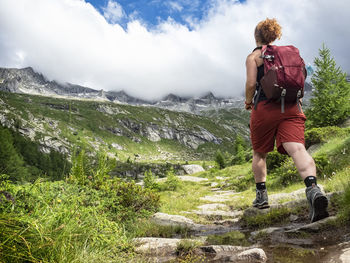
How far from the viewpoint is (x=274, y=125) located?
428 cm

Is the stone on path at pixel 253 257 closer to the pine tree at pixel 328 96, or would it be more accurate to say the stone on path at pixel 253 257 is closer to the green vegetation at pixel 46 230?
the green vegetation at pixel 46 230

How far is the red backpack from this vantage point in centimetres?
380

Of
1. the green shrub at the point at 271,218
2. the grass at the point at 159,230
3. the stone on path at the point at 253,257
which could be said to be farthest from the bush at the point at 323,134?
the stone on path at the point at 253,257

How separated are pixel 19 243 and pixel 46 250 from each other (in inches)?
8.9

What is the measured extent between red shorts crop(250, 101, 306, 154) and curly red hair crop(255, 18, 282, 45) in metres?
1.36

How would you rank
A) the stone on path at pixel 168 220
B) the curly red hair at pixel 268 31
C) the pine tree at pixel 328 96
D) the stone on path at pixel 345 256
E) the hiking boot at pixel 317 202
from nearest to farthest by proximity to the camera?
1. the stone on path at pixel 345 256
2. the hiking boot at pixel 317 202
3. the curly red hair at pixel 268 31
4. the stone on path at pixel 168 220
5. the pine tree at pixel 328 96

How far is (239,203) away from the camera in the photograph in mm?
8430

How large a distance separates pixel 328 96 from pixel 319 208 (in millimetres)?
22176

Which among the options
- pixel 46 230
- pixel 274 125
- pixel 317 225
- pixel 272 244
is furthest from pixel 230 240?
pixel 46 230

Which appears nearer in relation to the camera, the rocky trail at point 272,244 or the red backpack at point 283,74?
the rocky trail at point 272,244

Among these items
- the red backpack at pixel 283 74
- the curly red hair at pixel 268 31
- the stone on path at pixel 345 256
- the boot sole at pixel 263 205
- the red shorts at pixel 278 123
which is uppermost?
the curly red hair at pixel 268 31

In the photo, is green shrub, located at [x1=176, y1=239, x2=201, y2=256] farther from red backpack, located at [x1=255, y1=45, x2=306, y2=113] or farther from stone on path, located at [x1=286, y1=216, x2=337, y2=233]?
red backpack, located at [x1=255, y1=45, x2=306, y2=113]

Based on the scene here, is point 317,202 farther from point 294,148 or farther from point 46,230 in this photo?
point 46,230

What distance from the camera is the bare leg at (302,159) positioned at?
148 inches
